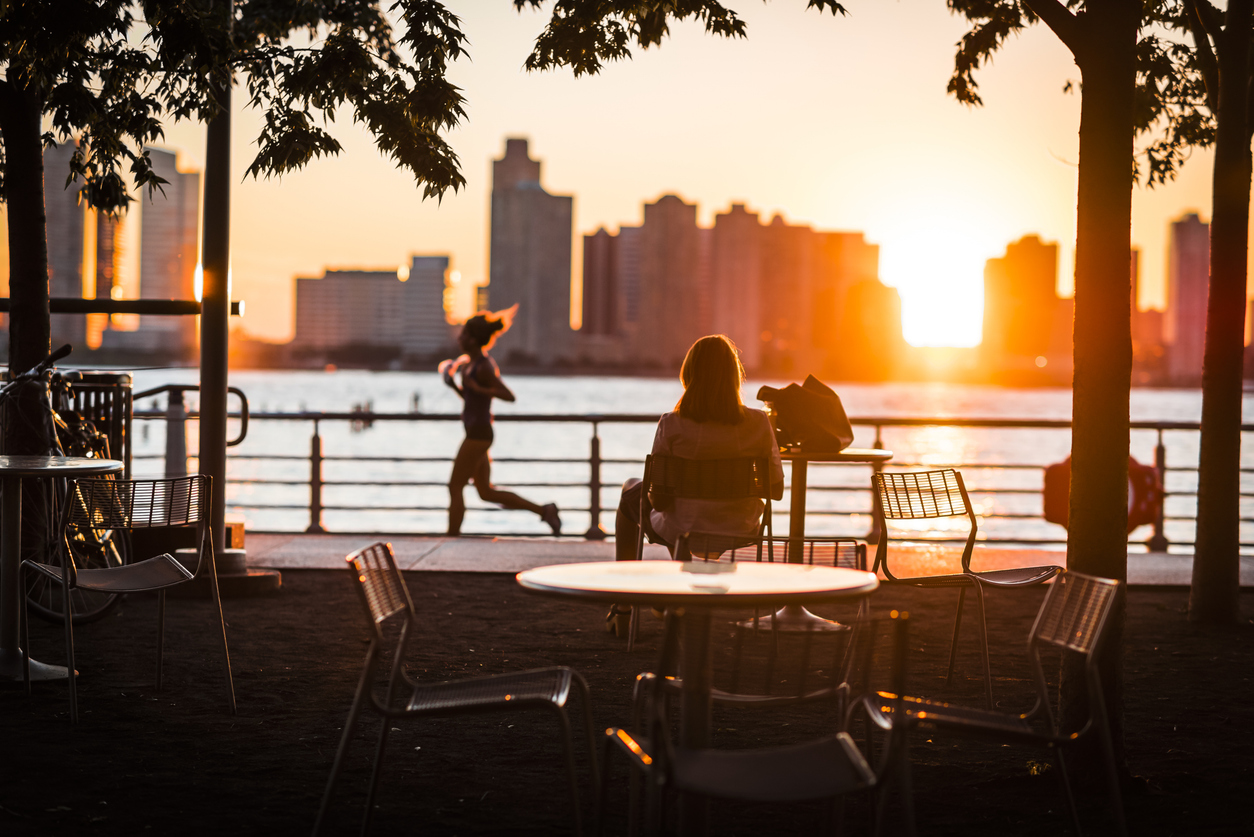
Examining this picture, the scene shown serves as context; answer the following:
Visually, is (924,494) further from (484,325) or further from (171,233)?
(171,233)

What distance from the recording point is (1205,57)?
6668 millimetres

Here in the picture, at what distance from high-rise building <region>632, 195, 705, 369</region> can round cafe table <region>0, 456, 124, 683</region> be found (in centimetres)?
9036

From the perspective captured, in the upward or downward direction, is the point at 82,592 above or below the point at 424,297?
below

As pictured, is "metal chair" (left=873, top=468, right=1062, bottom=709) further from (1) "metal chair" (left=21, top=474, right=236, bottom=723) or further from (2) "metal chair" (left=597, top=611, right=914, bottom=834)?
(1) "metal chair" (left=21, top=474, right=236, bottom=723)

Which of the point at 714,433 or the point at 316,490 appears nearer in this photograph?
the point at 714,433

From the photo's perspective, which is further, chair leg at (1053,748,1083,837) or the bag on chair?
the bag on chair

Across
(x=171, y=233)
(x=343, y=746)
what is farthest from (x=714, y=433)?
(x=171, y=233)

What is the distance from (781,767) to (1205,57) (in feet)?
18.4

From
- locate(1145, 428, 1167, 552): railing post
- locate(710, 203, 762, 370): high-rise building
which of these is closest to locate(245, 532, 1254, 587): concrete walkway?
locate(1145, 428, 1167, 552): railing post

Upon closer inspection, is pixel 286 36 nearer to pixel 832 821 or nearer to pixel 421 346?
pixel 832 821

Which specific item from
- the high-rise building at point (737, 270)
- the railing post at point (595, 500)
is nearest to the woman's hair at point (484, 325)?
the railing post at point (595, 500)

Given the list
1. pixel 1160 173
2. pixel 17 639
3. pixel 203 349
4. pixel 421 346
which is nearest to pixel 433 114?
pixel 203 349

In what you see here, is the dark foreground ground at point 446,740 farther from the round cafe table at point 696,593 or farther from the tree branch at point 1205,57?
the tree branch at point 1205,57

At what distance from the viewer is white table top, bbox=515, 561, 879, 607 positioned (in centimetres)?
271
